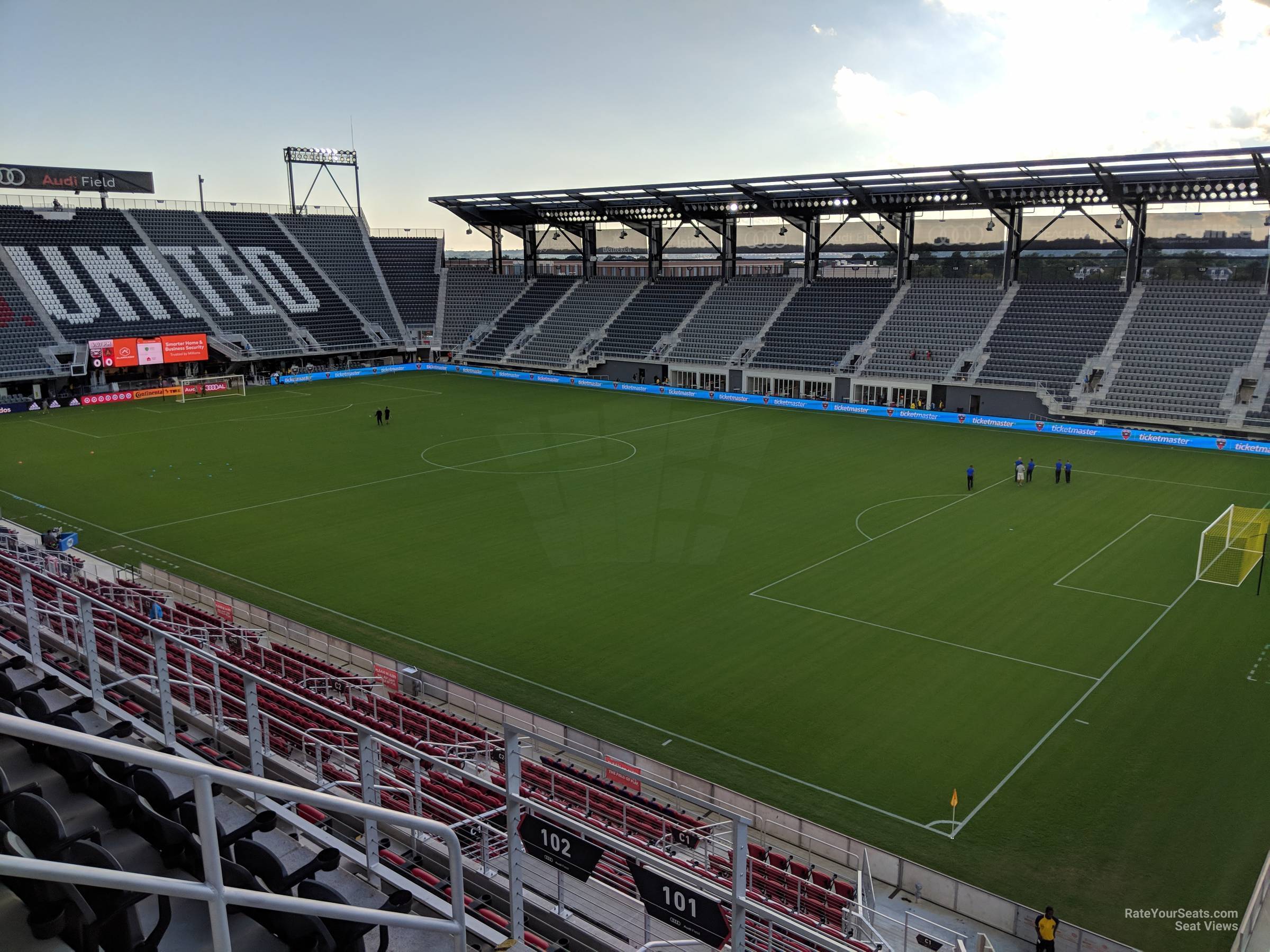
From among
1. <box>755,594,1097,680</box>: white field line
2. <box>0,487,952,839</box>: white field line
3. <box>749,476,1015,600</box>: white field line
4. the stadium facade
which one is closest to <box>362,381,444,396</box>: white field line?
the stadium facade

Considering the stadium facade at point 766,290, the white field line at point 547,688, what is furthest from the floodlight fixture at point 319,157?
the white field line at point 547,688

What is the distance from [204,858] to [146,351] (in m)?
66.7

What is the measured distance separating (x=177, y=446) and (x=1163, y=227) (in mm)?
54093

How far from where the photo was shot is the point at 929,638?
2130 cm

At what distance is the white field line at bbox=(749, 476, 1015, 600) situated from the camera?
2500cm

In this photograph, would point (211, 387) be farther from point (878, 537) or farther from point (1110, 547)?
point (1110, 547)

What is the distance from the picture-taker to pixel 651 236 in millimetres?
74500

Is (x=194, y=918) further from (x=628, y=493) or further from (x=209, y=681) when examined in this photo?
(x=628, y=493)

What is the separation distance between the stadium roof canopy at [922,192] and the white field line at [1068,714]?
28.1m

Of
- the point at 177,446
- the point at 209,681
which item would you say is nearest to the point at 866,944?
the point at 209,681

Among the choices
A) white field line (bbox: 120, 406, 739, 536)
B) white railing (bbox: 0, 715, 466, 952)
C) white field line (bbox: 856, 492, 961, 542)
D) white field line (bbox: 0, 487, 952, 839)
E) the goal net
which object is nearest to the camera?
white railing (bbox: 0, 715, 466, 952)

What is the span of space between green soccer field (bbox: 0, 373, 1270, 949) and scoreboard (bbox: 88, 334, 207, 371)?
14.2m

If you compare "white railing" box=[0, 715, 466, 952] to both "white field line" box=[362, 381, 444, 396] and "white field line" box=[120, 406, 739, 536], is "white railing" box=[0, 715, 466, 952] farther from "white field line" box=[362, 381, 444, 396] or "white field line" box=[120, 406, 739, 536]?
"white field line" box=[362, 381, 444, 396]

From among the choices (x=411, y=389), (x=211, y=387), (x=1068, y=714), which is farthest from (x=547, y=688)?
(x=211, y=387)
